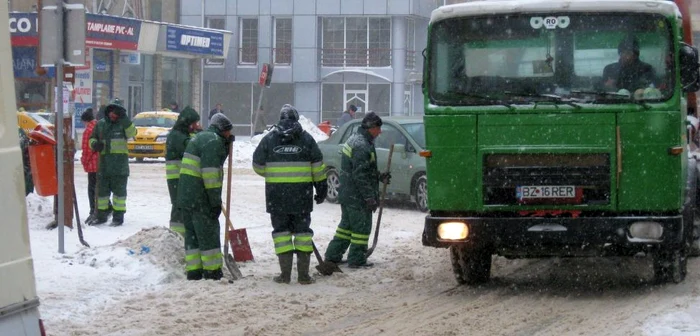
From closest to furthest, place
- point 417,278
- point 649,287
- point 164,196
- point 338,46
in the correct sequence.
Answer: point 649,287 → point 417,278 → point 164,196 → point 338,46

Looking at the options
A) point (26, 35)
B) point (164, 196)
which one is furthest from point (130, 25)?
point (164, 196)

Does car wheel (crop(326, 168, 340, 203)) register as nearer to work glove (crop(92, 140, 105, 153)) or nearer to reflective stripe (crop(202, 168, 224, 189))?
work glove (crop(92, 140, 105, 153))

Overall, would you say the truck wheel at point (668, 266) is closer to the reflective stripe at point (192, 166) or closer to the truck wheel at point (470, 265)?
the truck wheel at point (470, 265)

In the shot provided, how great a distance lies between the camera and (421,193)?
19375mm

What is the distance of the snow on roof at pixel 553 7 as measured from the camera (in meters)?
10.4

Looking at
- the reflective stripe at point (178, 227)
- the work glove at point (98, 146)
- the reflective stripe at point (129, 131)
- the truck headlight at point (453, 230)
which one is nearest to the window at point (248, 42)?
the reflective stripe at point (129, 131)

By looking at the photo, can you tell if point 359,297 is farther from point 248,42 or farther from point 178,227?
point 248,42

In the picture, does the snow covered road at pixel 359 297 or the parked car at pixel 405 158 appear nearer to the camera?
the snow covered road at pixel 359 297

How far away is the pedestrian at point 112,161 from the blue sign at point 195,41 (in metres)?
30.7

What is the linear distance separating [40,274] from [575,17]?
18.4 ft

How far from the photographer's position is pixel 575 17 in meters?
10.5

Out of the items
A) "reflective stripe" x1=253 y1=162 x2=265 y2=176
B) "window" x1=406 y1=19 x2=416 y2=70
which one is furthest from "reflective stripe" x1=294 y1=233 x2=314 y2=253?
"window" x1=406 y1=19 x2=416 y2=70

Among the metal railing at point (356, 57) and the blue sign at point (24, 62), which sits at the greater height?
the metal railing at point (356, 57)

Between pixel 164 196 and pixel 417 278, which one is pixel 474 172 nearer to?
pixel 417 278
